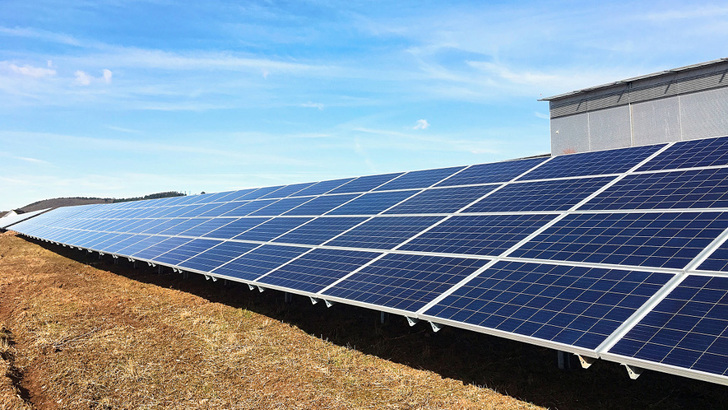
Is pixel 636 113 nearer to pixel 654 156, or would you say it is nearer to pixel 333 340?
pixel 654 156

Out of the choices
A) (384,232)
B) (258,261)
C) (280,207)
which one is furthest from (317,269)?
(280,207)

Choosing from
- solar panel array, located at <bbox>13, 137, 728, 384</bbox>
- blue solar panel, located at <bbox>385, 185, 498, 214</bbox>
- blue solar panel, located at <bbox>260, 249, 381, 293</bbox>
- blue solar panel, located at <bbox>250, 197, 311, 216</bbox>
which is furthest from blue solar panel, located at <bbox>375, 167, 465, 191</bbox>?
blue solar panel, located at <bbox>260, 249, 381, 293</bbox>

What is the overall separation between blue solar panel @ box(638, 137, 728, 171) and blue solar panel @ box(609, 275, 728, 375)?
6606 millimetres

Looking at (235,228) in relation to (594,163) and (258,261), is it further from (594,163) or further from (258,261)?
(594,163)

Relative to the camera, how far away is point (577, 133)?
3353 centimetres

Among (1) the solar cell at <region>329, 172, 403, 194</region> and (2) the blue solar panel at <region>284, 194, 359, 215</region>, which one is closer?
(2) the blue solar panel at <region>284, 194, 359, 215</region>

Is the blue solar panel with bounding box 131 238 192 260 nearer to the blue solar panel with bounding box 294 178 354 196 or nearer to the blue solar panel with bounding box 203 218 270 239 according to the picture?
the blue solar panel with bounding box 203 218 270 239

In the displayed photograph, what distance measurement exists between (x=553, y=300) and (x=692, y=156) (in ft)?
27.5

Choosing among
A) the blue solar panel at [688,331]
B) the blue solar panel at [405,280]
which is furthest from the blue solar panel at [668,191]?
the blue solar panel at [405,280]

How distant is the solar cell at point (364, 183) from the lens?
966 inches

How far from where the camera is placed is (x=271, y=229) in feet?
70.0

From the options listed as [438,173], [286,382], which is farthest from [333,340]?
[438,173]

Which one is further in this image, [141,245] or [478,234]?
[141,245]

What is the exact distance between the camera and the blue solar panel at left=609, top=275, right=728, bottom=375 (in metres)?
7.22
